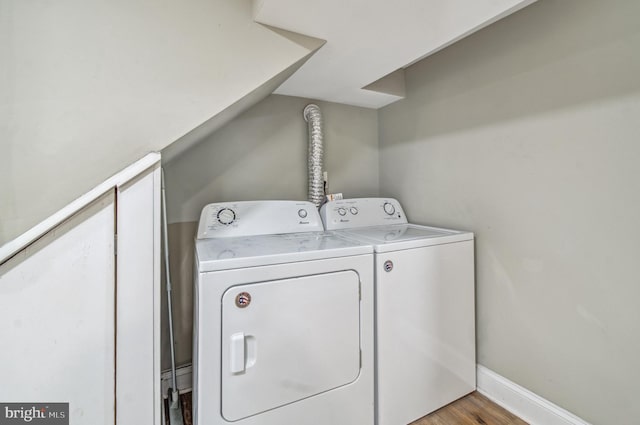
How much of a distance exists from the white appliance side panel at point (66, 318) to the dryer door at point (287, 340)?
0.37 metres

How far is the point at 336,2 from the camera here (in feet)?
3.36

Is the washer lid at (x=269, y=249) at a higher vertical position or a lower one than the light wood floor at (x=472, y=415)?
higher

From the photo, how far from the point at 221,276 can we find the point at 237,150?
108 cm

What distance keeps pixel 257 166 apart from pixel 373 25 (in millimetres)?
1104

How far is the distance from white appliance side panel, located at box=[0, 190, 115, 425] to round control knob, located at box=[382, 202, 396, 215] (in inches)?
65.1

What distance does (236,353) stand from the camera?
99 centimetres

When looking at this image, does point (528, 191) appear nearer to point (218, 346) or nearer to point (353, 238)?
point (353, 238)

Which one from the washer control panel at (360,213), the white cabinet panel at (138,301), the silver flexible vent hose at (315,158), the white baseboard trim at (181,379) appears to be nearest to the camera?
the white cabinet panel at (138,301)

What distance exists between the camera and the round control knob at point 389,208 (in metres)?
2.03

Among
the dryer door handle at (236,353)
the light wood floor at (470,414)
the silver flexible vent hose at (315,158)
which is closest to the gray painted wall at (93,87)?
the dryer door handle at (236,353)

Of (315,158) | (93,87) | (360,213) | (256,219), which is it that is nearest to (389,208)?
(360,213)

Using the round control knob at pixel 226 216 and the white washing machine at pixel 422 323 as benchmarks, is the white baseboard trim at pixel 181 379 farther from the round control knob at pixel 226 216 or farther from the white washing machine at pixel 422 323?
the white washing machine at pixel 422 323

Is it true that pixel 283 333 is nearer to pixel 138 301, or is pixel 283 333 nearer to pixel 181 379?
pixel 138 301

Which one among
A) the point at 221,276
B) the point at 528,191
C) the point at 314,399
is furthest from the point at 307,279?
the point at 528,191
